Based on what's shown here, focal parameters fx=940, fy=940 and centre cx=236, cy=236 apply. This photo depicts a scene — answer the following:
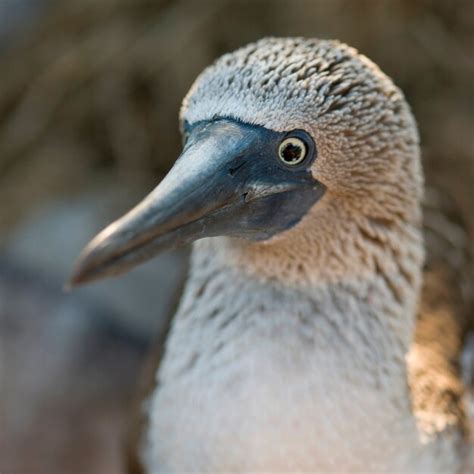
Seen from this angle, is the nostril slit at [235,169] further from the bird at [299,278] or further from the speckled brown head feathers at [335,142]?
the speckled brown head feathers at [335,142]

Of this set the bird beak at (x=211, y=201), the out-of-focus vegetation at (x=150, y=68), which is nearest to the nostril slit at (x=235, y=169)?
the bird beak at (x=211, y=201)

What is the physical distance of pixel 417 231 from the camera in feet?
8.63

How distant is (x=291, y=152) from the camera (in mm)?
2303

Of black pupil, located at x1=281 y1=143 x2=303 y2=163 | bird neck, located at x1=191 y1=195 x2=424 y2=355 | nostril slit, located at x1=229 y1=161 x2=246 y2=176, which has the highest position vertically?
nostril slit, located at x1=229 y1=161 x2=246 y2=176

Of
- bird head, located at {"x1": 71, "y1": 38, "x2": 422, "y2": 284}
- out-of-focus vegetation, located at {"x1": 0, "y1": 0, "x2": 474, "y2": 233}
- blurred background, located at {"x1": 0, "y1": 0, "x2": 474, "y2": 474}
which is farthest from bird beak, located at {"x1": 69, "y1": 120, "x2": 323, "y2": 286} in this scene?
out-of-focus vegetation, located at {"x1": 0, "y1": 0, "x2": 474, "y2": 233}

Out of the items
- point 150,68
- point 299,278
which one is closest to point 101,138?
point 150,68

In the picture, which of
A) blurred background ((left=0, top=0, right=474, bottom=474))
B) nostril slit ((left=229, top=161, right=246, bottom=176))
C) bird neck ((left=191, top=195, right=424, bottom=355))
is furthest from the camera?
blurred background ((left=0, top=0, right=474, bottom=474))

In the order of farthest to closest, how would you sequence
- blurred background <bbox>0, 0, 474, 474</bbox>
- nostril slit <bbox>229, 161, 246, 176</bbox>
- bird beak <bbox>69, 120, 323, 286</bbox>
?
blurred background <bbox>0, 0, 474, 474</bbox>
nostril slit <bbox>229, 161, 246, 176</bbox>
bird beak <bbox>69, 120, 323, 286</bbox>

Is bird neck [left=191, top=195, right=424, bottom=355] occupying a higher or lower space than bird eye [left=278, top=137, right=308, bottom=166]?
lower

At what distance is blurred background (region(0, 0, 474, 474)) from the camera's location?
4250mm

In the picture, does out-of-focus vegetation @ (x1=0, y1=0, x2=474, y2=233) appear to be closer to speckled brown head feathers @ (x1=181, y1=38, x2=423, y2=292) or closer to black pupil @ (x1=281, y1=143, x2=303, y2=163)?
speckled brown head feathers @ (x1=181, y1=38, x2=423, y2=292)

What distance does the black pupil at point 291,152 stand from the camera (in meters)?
2.30

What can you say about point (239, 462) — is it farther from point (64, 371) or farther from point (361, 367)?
point (64, 371)

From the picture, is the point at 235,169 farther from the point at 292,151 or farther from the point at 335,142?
the point at 335,142
